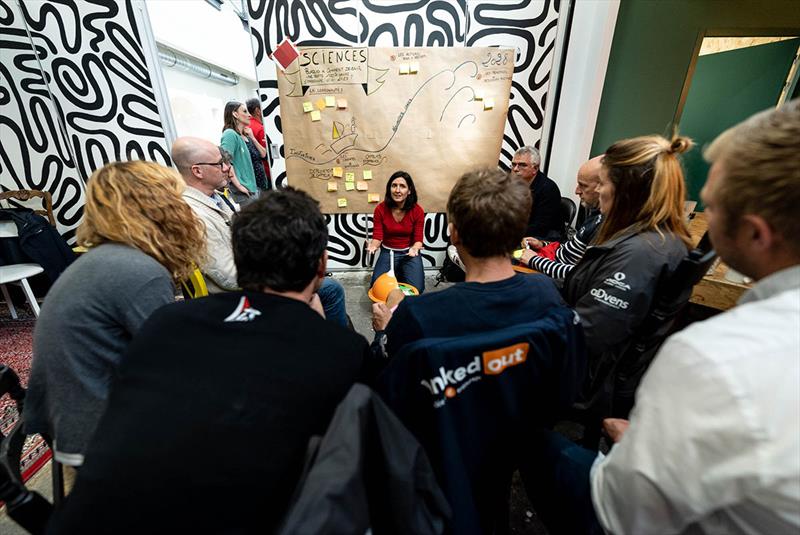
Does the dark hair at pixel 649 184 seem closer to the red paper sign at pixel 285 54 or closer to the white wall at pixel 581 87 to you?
the white wall at pixel 581 87

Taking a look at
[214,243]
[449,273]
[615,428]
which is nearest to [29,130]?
[214,243]

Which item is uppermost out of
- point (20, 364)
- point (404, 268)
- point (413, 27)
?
point (413, 27)

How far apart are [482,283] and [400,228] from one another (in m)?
2.03

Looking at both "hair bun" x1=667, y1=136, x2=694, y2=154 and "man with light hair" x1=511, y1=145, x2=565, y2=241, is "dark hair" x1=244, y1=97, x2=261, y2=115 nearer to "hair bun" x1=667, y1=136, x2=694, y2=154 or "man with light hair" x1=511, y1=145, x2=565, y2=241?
"man with light hair" x1=511, y1=145, x2=565, y2=241

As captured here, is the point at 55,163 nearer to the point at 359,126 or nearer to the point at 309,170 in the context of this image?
the point at 309,170

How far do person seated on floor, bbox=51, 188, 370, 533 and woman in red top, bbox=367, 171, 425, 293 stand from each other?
2002 millimetres

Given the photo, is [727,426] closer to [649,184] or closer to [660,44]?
[649,184]

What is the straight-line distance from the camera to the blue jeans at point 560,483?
780mm

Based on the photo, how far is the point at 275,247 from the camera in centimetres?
86

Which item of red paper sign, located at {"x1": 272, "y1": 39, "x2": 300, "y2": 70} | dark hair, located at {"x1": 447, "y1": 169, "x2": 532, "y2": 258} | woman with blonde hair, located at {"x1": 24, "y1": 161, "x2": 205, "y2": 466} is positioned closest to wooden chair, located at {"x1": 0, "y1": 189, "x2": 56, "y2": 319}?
woman with blonde hair, located at {"x1": 24, "y1": 161, "x2": 205, "y2": 466}

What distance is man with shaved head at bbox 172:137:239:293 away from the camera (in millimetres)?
1706

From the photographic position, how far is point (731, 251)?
0.63 meters

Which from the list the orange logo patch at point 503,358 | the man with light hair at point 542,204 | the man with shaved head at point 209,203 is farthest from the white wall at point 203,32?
the orange logo patch at point 503,358

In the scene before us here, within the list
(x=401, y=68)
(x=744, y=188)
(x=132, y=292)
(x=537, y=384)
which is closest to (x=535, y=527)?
(x=537, y=384)
